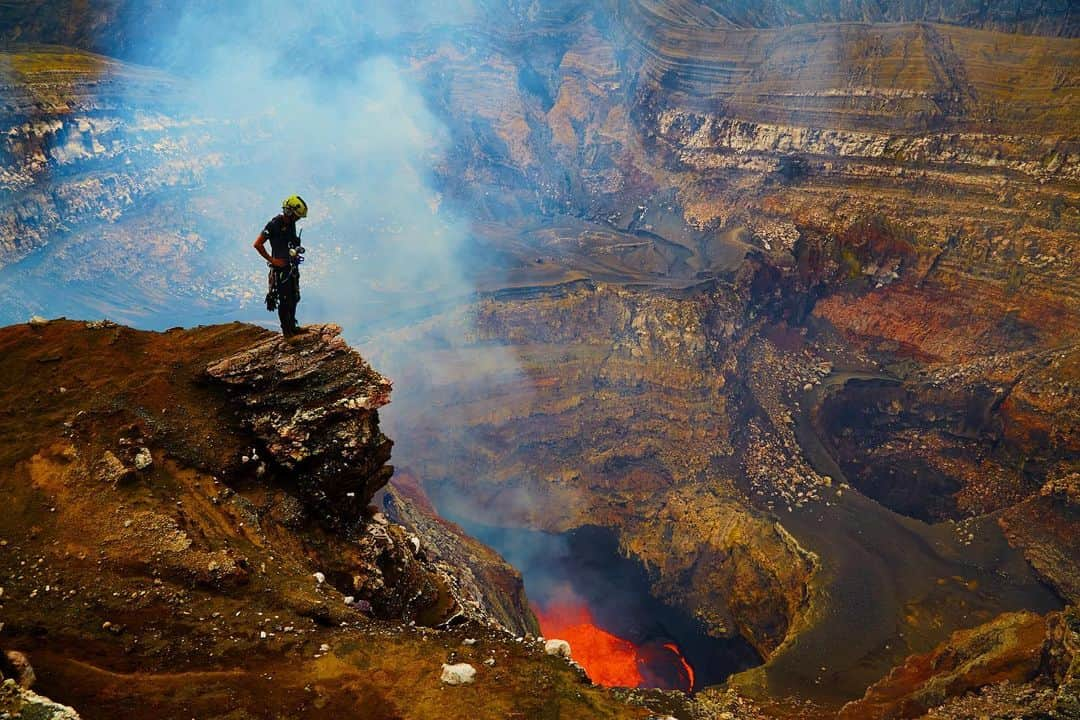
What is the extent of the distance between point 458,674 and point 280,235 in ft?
27.8

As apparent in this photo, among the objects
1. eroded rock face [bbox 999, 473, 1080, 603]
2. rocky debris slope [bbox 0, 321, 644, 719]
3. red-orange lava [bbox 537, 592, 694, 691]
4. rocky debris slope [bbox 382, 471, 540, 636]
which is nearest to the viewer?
rocky debris slope [bbox 0, 321, 644, 719]

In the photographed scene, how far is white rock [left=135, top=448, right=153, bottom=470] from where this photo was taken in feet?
34.2

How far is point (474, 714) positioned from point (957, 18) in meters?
58.5

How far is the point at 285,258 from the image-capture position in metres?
12.4

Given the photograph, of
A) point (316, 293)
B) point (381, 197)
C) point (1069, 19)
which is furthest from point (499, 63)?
point (1069, 19)

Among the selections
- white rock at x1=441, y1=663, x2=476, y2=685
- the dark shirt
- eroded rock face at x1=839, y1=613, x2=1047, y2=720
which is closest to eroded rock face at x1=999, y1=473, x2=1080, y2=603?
eroded rock face at x1=839, y1=613, x2=1047, y2=720

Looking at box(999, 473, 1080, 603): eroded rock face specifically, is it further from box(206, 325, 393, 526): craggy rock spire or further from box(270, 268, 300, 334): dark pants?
box(270, 268, 300, 334): dark pants

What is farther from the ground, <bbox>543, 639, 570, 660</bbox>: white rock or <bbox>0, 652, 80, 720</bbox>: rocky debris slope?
<bbox>543, 639, 570, 660</bbox>: white rock

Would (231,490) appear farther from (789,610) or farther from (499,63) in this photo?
(499,63)

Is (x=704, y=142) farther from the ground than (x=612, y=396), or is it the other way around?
(x=704, y=142)

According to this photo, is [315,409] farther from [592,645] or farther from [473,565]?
[592,645]

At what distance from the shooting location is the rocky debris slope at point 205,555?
776 centimetres

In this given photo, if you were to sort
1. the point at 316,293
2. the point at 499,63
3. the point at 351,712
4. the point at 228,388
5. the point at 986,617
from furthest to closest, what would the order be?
1. the point at 499,63
2. the point at 316,293
3. the point at 986,617
4. the point at 228,388
5. the point at 351,712

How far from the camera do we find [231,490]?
11.2 m
